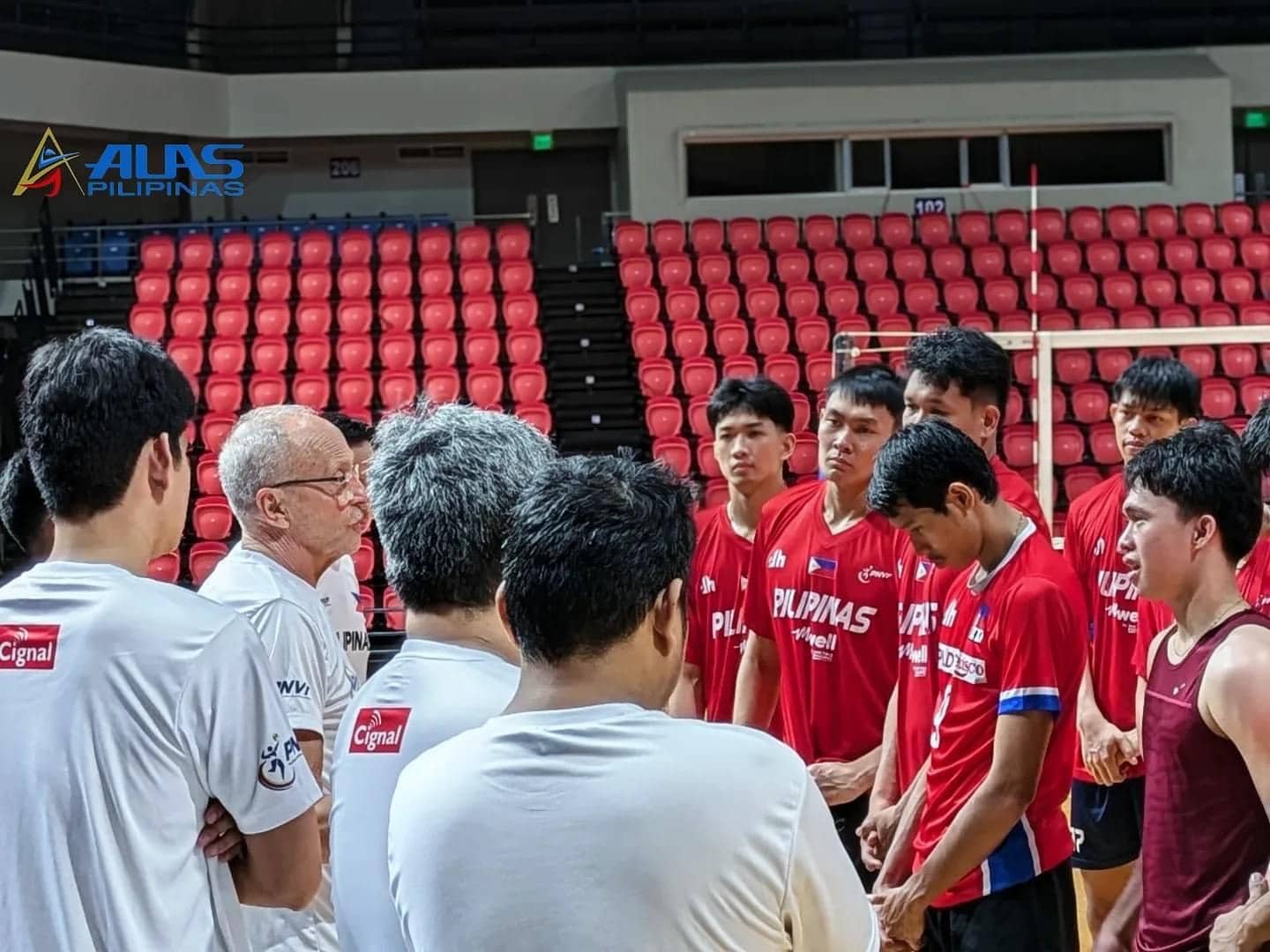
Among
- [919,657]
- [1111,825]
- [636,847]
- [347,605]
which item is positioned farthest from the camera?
[1111,825]

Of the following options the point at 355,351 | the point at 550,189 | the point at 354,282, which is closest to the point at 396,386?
the point at 355,351

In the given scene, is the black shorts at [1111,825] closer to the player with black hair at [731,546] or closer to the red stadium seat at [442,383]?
the player with black hair at [731,546]

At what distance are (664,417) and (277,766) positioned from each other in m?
8.72

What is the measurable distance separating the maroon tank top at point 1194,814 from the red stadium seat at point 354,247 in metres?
10.9

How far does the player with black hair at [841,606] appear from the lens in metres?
3.63

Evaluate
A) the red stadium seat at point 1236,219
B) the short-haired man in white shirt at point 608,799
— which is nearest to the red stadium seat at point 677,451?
the red stadium seat at point 1236,219

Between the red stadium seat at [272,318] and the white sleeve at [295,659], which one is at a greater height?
the red stadium seat at [272,318]

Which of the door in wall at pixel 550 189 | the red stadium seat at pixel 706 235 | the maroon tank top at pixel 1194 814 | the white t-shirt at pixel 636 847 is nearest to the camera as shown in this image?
the white t-shirt at pixel 636 847

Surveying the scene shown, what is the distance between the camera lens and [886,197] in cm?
1422

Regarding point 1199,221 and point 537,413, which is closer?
point 537,413

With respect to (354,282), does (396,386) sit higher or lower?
lower

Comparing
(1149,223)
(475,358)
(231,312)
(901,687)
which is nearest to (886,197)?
(1149,223)

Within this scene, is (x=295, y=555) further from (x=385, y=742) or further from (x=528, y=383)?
(x=528, y=383)

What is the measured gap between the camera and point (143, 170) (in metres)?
14.3
